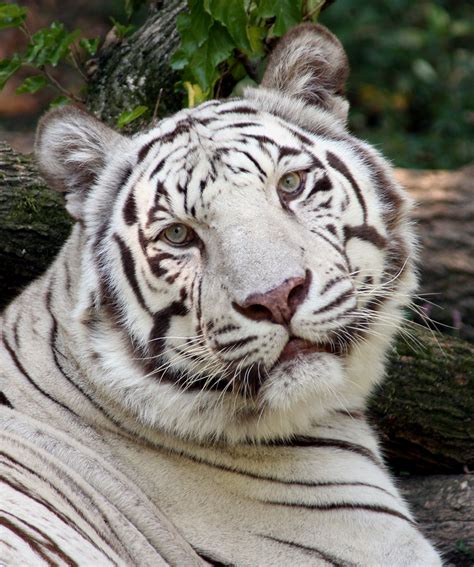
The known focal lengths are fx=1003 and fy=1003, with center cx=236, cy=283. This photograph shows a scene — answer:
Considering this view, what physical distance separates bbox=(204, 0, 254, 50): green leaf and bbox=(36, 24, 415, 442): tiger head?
608mm

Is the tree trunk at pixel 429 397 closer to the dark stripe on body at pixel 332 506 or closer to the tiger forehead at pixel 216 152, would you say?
the dark stripe on body at pixel 332 506

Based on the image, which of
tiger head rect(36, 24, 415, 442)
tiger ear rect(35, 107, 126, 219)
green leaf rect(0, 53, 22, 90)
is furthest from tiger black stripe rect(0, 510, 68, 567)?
green leaf rect(0, 53, 22, 90)

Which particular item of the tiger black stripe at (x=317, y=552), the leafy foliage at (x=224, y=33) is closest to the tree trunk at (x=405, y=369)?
the leafy foliage at (x=224, y=33)

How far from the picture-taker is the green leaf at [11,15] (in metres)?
4.24

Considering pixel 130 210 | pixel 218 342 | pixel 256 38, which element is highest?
pixel 256 38

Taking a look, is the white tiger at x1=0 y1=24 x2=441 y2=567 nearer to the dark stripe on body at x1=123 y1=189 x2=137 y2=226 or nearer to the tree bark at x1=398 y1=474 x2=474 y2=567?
the dark stripe on body at x1=123 y1=189 x2=137 y2=226

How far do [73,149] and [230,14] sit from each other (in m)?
1.02

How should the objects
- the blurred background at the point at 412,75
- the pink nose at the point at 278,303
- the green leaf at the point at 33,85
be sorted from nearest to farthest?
1. the pink nose at the point at 278,303
2. the green leaf at the point at 33,85
3. the blurred background at the point at 412,75

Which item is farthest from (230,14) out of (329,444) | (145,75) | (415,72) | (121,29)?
(415,72)

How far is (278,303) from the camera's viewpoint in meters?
2.60

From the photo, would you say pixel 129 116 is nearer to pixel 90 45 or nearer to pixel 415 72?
pixel 90 45

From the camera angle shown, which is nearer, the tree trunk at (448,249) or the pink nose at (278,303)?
the pink nose at (278,303)

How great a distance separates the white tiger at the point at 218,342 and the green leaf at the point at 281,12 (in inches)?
26.3

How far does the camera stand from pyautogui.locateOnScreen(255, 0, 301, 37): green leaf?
12.8 ft
